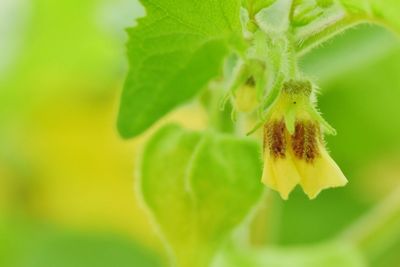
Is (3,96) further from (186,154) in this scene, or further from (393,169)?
(186,154)

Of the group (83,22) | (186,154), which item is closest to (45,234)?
(83,22)

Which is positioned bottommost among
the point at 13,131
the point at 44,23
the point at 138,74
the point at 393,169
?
the point at 138,74

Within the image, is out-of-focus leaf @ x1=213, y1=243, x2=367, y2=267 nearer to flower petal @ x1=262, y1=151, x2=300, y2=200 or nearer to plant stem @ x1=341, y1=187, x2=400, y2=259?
plant stem @ x1=341, y1=187, x2=400, y2=259

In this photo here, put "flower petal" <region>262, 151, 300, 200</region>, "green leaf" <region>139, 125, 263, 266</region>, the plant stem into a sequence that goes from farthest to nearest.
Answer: the plant stem < "green leaf" <region>139, 125, 263, 266</region> < "flower petal" <region>262, 151, 300, 200</region>

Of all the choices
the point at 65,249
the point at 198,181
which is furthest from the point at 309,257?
the point at 65,249

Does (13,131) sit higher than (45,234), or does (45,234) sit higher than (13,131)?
(13,131)

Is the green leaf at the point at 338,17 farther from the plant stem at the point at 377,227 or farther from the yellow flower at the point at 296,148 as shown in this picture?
the plant stem at the point at 377,227

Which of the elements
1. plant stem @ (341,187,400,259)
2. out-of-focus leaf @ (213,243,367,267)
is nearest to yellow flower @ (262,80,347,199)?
out-of-focus leaf @ (213,243,367,267)
